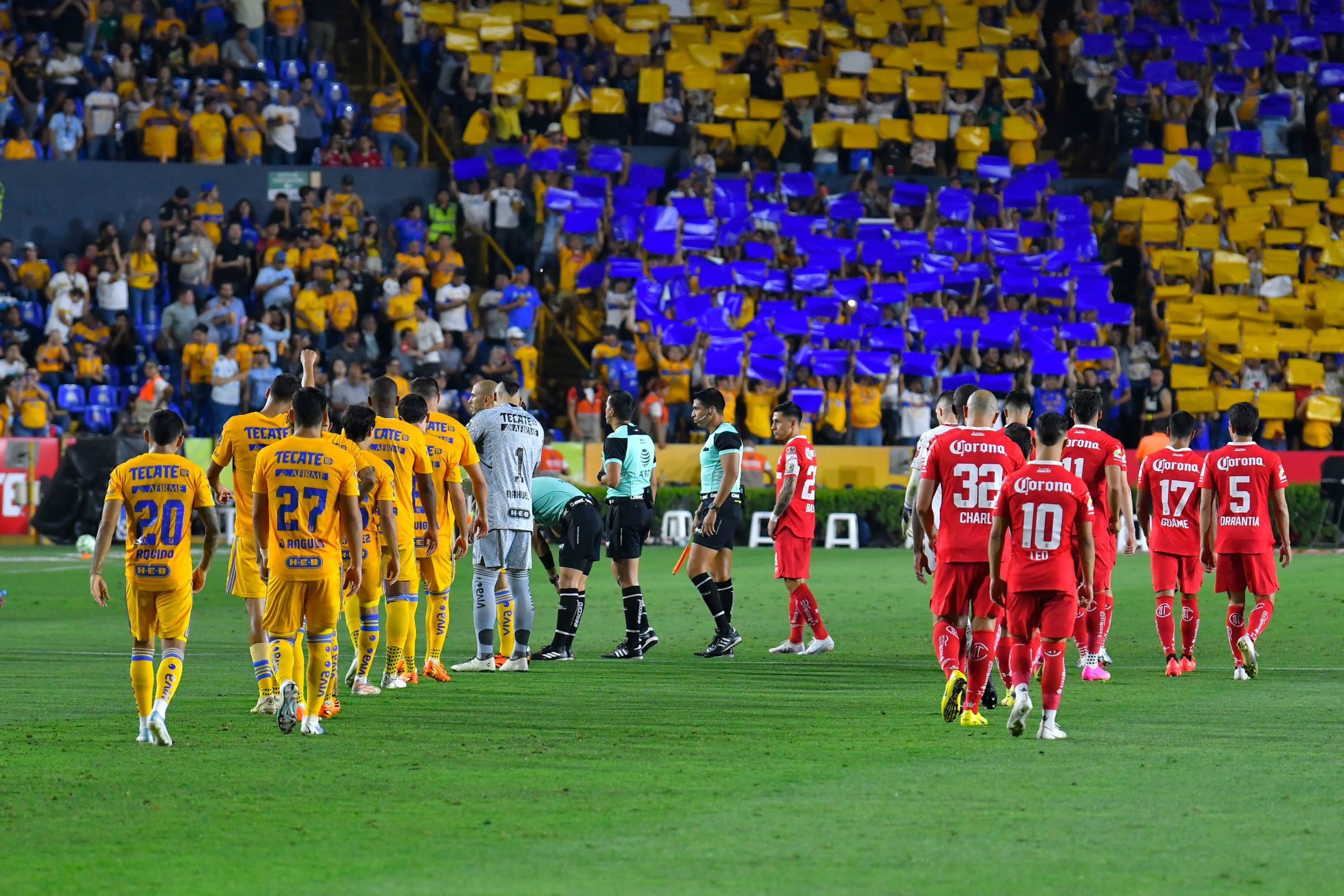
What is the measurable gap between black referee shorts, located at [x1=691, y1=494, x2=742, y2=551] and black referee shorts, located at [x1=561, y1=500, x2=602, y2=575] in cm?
100

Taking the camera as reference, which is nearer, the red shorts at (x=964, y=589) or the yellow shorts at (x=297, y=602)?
the yellow shorts at (x=297, y=602)

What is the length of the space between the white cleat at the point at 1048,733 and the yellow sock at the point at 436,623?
186 inches

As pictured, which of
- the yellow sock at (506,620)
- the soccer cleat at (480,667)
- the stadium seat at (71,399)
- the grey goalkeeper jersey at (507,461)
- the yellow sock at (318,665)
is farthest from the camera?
the stadium seat at (71,399)

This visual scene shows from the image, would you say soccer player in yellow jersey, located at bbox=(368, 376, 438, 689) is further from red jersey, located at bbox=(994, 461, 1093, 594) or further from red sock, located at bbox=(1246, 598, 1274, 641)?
red sock, located at bbox=(1246, 598, 1274, 641)

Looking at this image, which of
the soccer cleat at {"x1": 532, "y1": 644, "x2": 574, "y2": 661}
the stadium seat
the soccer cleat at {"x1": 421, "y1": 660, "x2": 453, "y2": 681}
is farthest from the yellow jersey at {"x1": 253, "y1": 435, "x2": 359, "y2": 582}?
the stadium seat

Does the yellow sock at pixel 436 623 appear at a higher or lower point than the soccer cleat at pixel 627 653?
higher

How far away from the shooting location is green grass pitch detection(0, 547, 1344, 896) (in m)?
6.60

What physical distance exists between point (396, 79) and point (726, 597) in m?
21.3

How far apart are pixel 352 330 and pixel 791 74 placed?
11.0m

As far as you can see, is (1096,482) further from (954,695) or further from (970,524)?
(954,695)

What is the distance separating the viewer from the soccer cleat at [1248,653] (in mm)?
12836

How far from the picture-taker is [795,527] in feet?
49.3

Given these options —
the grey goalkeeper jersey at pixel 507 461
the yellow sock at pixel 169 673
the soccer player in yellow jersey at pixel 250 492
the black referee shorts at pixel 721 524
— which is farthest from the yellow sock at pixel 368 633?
the black referee shorts at pixel 721 524

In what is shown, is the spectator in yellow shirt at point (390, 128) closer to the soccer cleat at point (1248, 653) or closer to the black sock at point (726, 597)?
the black sock at point (726, 597)
